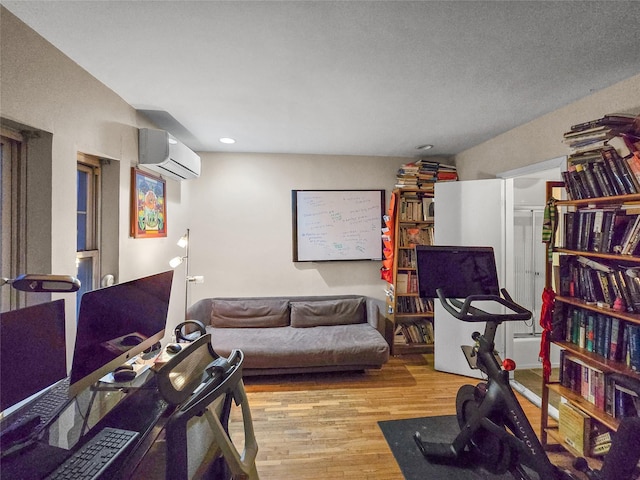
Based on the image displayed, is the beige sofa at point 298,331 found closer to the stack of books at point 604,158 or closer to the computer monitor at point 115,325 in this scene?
the computer monitor at point 115,325

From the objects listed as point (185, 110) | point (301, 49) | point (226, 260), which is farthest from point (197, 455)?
point (226, 260)

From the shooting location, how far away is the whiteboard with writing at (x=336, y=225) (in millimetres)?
3869

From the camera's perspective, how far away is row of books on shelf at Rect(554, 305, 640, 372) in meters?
1.69

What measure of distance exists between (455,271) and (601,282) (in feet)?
2.98

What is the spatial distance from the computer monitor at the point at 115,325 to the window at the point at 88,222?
587mm

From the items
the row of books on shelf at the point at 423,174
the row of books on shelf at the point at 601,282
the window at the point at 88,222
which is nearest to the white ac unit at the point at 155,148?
the window at the point at 88,222

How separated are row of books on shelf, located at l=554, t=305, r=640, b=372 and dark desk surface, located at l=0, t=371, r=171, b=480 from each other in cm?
244

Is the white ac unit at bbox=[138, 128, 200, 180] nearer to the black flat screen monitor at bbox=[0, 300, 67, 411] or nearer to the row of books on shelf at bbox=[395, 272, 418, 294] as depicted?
the black flat screen monitor at bbox=[0, 300, 67, 411]

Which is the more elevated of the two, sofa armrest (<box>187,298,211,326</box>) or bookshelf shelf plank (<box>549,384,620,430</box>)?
sofa armrest (<box>187,298,211,326</box>)

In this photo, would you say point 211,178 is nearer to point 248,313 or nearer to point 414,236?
point 248,313

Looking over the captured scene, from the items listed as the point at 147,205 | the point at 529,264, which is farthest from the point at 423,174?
the point at 147,205

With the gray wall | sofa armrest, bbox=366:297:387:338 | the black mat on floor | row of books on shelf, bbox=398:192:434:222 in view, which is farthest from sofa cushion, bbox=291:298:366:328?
the black mat on floor

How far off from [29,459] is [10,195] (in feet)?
4.01

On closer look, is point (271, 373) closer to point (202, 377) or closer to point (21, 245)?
point (202, 377)
